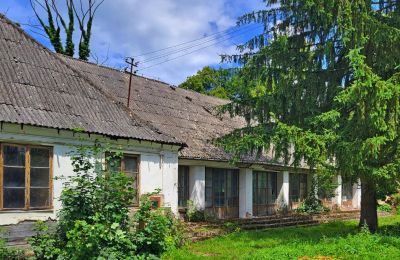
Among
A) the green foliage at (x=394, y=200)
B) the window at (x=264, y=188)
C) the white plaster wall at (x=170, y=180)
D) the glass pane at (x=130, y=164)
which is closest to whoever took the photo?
the glass pane at (x=130, y=164)

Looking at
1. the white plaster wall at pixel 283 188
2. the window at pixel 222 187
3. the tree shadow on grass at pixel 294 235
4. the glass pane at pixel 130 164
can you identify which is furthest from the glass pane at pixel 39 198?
the white plaster wall at pixel 283 188

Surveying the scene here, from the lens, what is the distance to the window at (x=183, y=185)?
19498 mm

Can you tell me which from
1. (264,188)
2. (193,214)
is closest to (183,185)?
(193,214)

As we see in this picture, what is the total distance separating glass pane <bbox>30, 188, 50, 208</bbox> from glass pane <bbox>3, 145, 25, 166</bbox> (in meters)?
0.82

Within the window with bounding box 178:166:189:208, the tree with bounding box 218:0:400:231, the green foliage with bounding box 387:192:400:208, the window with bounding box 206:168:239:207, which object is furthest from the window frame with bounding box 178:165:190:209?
the green foliage with bounding box 387:192:400:208

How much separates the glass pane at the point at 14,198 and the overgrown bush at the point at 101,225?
190 centimetres

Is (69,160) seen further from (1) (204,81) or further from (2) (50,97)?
(1) (204,81)

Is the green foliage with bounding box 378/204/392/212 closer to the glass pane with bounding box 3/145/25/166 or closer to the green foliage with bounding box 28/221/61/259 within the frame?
the glass pane with bounding box 3/145/25/166

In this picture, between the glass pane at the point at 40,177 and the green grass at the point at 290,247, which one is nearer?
the green grass at the point at 290,247

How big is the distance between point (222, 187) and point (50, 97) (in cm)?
1055

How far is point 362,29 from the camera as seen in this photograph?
14.0 m

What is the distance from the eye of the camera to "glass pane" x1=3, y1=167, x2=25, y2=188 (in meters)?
11.4

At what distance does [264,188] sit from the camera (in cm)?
2469

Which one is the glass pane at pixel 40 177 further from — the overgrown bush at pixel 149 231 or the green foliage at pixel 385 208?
the green foliage at pixel 385 208
